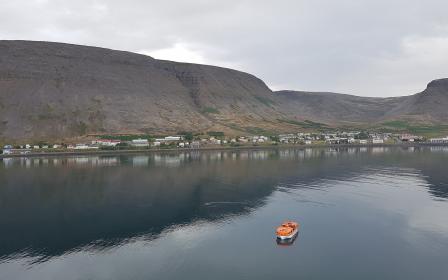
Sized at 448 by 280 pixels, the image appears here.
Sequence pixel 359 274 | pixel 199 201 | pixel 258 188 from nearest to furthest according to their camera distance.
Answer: pixel 359 274 < pixel 199 201 < pixel 258 188

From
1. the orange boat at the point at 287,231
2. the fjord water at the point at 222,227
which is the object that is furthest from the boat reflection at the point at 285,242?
the fjord water at the point at 222,227

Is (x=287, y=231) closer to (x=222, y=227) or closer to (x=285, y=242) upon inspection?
(x=285, y=242)

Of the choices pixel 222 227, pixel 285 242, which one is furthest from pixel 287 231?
pixel 222 227

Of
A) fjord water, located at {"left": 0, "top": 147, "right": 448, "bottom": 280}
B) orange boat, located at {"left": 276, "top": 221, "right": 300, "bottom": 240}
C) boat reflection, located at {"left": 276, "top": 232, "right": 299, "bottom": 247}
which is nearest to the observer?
fjord water, located at {"left": 0, "top": 147, "right": 448, "bottom": 280}

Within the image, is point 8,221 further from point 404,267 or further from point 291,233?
point 404,267

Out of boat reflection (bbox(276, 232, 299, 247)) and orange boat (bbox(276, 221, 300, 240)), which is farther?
orange boat (bbox(276, 221, 300, 240))

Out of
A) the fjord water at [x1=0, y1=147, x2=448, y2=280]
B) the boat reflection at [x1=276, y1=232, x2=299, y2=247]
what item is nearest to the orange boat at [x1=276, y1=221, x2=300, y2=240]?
the boat reflection at [x1=276, y1=232, x2=299, y2=247]

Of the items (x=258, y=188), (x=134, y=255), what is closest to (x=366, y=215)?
(x=258, y=188)

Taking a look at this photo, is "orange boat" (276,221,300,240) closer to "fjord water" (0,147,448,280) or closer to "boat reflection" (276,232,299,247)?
"boat reflection" (276,232,299,247)
